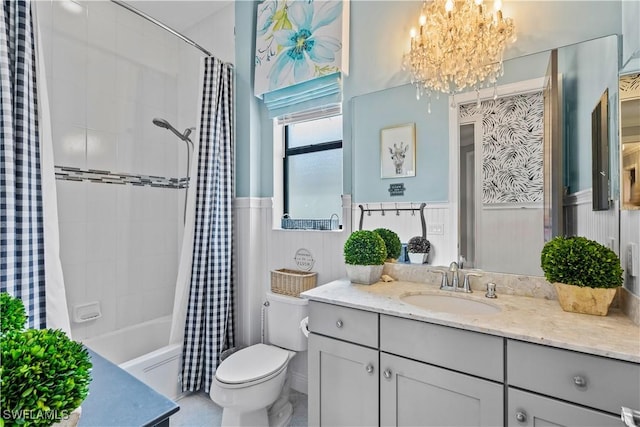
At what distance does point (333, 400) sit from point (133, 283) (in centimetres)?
193

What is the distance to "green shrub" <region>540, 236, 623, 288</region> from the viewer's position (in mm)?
1041

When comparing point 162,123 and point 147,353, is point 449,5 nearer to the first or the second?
point 162,123

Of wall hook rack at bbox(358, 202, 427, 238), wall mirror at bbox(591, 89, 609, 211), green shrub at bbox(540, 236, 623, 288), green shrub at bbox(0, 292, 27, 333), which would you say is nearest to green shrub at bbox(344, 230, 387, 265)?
→ wall hook rack at bbox(358, 202, 427, 238)

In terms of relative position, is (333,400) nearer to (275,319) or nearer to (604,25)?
(275,319)

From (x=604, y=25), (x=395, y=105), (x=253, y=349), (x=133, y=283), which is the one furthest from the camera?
(x=133, y=283)

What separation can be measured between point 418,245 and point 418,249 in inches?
0.9

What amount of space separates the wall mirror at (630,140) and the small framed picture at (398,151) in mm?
823

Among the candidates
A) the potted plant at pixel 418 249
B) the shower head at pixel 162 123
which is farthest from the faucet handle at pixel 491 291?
the shower head at pixel 162 123

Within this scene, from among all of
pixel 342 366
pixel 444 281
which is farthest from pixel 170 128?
pixel 444 281

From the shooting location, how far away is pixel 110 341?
7.27ft

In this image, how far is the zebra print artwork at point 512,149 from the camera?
135cm

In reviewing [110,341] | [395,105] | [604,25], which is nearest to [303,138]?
[395,105]

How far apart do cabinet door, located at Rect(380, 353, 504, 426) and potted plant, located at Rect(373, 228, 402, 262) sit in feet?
2.06

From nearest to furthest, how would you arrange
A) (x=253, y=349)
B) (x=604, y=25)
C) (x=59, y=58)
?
(x=604, y=25) < (x=253, y=349) < (x=59, y=58)
